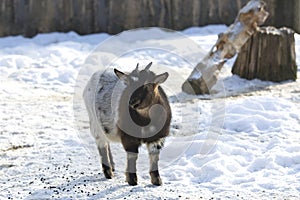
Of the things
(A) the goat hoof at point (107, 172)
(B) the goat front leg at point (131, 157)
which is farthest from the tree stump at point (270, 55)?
(B) the goat front leg at point (131, 157)

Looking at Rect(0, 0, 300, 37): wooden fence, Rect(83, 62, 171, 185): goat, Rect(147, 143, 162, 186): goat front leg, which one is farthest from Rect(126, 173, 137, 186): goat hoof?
Rect(0, 0, 300, 37): wooden fence

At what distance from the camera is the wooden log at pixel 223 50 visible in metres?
9.14

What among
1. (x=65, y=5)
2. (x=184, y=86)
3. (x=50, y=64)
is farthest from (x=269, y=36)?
Answer: (x=65, y=5)

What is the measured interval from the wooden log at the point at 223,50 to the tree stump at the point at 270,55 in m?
0.23

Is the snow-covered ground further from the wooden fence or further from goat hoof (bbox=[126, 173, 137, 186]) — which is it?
the wooden fence

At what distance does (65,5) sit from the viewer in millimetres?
12500

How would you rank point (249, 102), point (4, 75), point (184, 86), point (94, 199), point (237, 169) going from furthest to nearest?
point (4, 75) < point (184, 86) < point (249, 102) < point (237, 169) < point (94, 199)

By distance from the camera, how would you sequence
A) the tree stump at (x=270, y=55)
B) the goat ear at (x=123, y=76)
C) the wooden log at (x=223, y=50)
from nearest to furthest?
the goat ear at (x=123, y=76)
the wooden log at (x=223, y=50)
the tree stump at (x=270, y=55)

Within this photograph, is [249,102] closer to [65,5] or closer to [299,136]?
[299,136]

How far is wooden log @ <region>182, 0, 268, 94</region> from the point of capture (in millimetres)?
9141

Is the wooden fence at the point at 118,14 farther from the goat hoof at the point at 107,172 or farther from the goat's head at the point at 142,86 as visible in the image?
the goat's head at the point at 142,86

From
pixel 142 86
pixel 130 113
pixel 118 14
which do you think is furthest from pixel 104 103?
pixel 118 14

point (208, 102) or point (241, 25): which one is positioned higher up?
point (241, 25)

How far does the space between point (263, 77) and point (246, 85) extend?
32 cm
